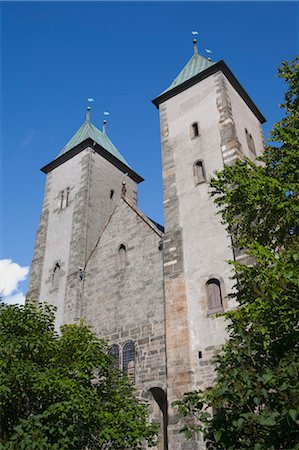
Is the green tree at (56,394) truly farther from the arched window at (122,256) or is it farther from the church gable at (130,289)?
the arched window at (122,256)

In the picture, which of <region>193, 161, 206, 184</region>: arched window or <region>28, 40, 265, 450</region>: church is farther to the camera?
<region>193, 161, 206, 184</region>: arched window

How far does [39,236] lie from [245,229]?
595 inches

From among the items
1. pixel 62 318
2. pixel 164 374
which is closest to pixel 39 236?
pixel 62 318

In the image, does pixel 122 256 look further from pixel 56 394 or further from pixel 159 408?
pixel 56 394

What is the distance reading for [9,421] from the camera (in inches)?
360

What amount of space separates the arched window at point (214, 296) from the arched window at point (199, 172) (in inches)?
176

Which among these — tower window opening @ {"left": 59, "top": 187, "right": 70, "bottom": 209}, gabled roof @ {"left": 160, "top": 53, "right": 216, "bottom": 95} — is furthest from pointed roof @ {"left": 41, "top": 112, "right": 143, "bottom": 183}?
gabled roof @ {"left": 160, "top": 53, "right": 216, "bottom": 95}

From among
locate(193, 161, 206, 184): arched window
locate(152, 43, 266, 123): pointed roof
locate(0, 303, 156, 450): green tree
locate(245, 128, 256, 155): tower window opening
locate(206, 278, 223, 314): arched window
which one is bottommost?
locate(0, 303, 156, 450): green tree

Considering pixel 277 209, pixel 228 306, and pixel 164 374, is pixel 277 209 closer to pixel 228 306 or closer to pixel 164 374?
pixel 228 306

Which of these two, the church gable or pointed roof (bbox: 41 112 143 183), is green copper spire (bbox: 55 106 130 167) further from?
the church gable

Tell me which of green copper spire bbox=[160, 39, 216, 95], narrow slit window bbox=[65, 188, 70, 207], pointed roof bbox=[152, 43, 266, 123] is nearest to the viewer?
pointed roof bbox=[152, 43, 266, 123]

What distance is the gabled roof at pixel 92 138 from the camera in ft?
85.3

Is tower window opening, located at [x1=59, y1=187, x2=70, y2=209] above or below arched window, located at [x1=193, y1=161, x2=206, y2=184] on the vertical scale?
above

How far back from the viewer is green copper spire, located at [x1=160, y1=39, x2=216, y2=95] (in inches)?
842
